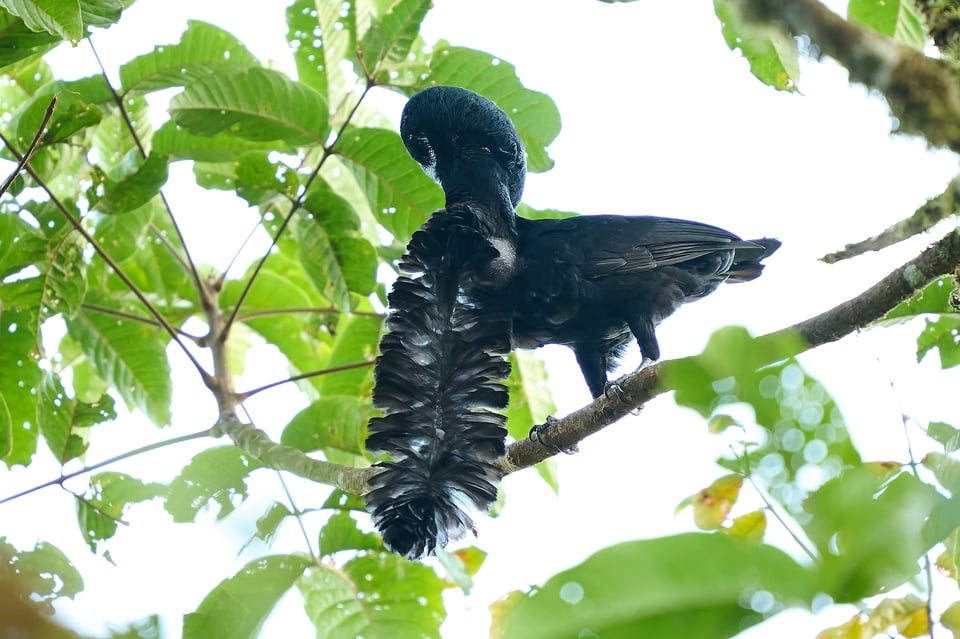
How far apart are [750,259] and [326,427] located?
6.12ft

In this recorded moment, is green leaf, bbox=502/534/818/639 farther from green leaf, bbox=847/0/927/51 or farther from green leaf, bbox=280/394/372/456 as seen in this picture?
green leaf, bbox=280/394/372/456

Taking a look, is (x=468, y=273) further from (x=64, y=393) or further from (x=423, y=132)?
(x=64, y=393)

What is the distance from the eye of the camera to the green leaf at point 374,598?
2.89 m

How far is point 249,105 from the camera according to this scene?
3422 mm

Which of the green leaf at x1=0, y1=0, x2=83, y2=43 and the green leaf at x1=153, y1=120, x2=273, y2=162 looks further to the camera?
the green leaf at x1=153, y1=120, x2=273, y2=162

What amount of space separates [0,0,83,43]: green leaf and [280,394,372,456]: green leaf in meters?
1.48

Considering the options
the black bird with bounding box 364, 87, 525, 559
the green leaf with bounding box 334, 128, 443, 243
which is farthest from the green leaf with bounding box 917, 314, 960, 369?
the green leaf with bounding box 334, 128, 443, 243

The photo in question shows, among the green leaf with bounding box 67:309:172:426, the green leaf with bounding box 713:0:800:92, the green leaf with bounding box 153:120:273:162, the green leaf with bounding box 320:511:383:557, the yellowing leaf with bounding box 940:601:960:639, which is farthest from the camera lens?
the green leaf with bounding box 67:309:172:426

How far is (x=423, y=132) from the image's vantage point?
11.0 feet

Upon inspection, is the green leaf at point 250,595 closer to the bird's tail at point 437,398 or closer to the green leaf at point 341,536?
the green leaf at point 341,536

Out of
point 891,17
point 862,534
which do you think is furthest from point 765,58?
point 862,534

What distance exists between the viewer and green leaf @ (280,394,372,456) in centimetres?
337

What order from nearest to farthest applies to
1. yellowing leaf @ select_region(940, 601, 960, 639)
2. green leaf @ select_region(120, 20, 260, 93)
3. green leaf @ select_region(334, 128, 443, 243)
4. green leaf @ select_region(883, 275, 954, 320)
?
1. yellowing leaf @ select_region(940, 601, 960, 639)
2. green leaf @ select_region(883, 275, 954, 320)
3. green leaf @ select_region(334, 128, 443, 243)
4. green leaf @ select_region(120, 20, 260, 93)

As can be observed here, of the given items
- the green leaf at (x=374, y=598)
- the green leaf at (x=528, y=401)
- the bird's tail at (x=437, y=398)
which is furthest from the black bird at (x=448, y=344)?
the green leaf at (x=528, y=401)
